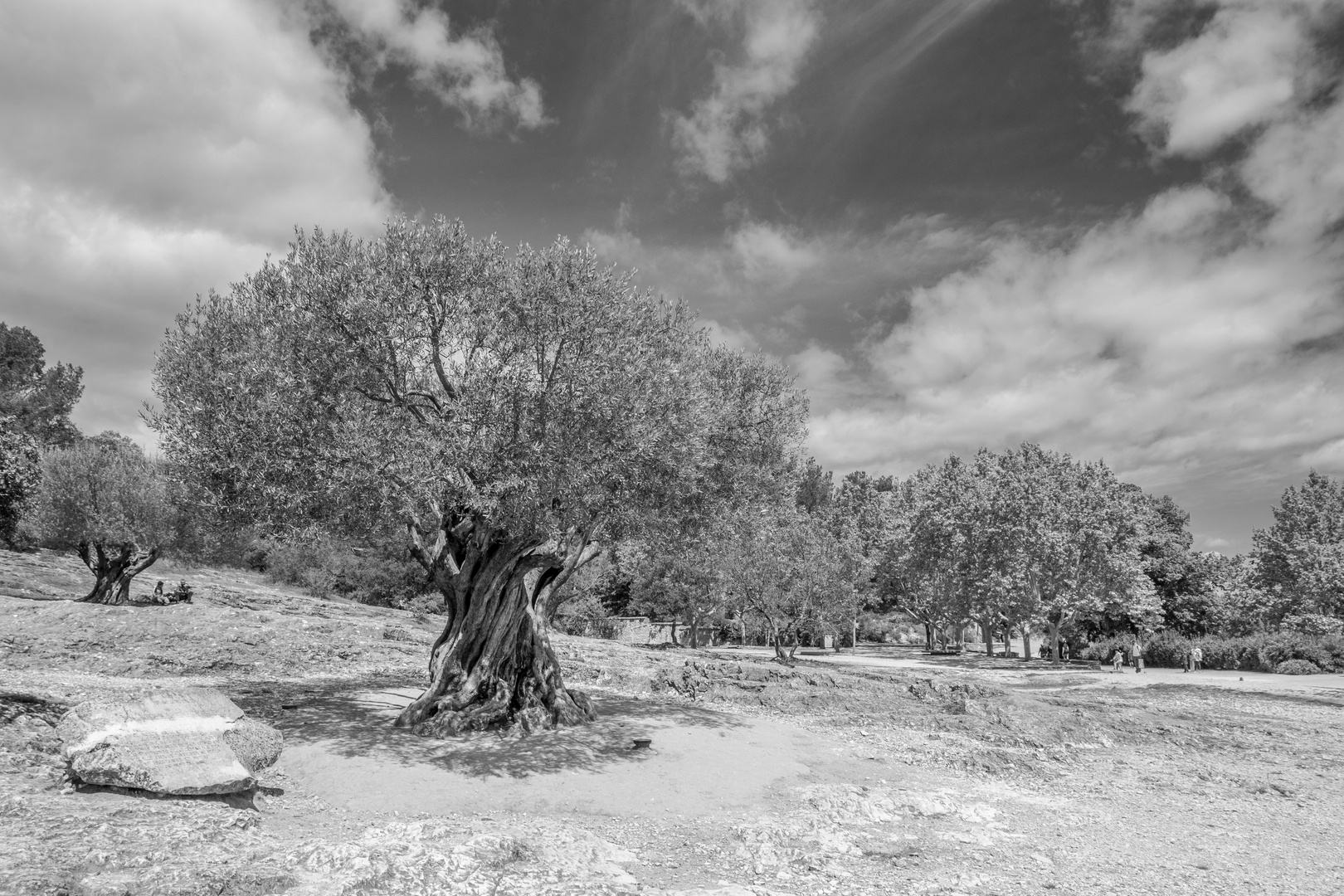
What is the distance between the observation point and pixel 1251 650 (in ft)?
150

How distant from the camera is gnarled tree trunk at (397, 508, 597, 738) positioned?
17828 millimetres

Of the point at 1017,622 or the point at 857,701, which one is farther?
the point at 1017,622

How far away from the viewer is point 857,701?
26844 mm

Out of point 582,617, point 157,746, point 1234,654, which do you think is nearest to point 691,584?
point 582,617

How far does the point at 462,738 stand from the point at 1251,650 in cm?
5035

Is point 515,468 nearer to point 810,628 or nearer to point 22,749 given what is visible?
point 22,749

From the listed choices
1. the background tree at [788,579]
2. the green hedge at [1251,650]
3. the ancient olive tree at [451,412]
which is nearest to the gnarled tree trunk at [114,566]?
the ancient olive tree at [451,412]

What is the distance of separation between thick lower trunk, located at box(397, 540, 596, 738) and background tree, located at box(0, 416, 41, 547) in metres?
32.2

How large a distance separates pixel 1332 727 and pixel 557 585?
85.1 feet

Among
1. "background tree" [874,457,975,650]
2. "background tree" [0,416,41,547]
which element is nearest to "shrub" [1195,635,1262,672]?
"background tree" [874,457,975,650]

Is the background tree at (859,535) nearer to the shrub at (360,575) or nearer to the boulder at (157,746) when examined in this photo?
the shrub at (360,575)

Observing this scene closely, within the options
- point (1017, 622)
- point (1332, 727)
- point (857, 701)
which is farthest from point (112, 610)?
point (1017, 622)

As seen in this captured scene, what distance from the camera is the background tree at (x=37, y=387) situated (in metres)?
67.1

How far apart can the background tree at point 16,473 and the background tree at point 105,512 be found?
3.54 ft
